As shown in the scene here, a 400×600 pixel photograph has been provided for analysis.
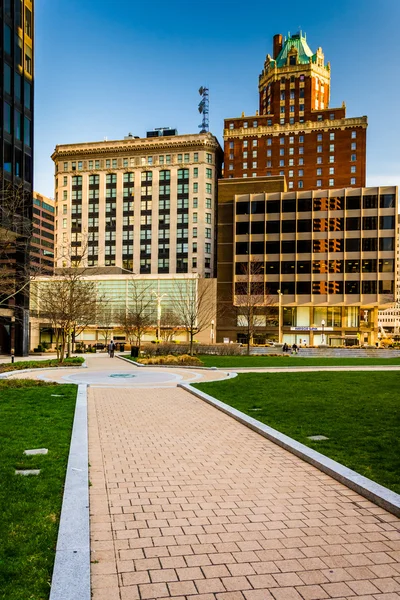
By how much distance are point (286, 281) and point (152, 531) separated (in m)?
75.2

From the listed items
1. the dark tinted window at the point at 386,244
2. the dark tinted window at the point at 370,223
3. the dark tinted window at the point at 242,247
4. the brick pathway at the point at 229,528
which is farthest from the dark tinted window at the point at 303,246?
the brick pathway at the point at 229,528

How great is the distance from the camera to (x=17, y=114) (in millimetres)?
40906

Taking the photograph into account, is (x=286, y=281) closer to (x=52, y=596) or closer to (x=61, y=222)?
(x=61, y=222)

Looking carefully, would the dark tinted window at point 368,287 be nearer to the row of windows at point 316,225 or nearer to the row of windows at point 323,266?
the row of windows at point 323,266

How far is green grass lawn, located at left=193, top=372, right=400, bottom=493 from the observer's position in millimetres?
7750

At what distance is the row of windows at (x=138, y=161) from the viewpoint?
10150cm

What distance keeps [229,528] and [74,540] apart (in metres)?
1.64

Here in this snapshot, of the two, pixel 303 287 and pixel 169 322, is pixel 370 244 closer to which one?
pixel 303 287

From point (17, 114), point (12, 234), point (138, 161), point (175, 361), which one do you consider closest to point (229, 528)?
point (12, 234)

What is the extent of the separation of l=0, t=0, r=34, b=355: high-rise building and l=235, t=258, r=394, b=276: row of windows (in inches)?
1608

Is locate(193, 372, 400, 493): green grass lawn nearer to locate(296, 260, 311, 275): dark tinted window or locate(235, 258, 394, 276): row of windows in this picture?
locate(235, 258, 394, 276): row of windows

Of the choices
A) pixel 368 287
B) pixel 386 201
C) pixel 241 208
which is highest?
pixel 241 208

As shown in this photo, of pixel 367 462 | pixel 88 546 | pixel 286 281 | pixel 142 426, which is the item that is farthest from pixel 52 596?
pixel 286 281

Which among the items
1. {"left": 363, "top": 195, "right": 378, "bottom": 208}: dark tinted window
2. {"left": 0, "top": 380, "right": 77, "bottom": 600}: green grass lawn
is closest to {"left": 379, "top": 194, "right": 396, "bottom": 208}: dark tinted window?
{"left": 363, "top": 195, "right": 378, "bottom": 208}: dark tinted window
